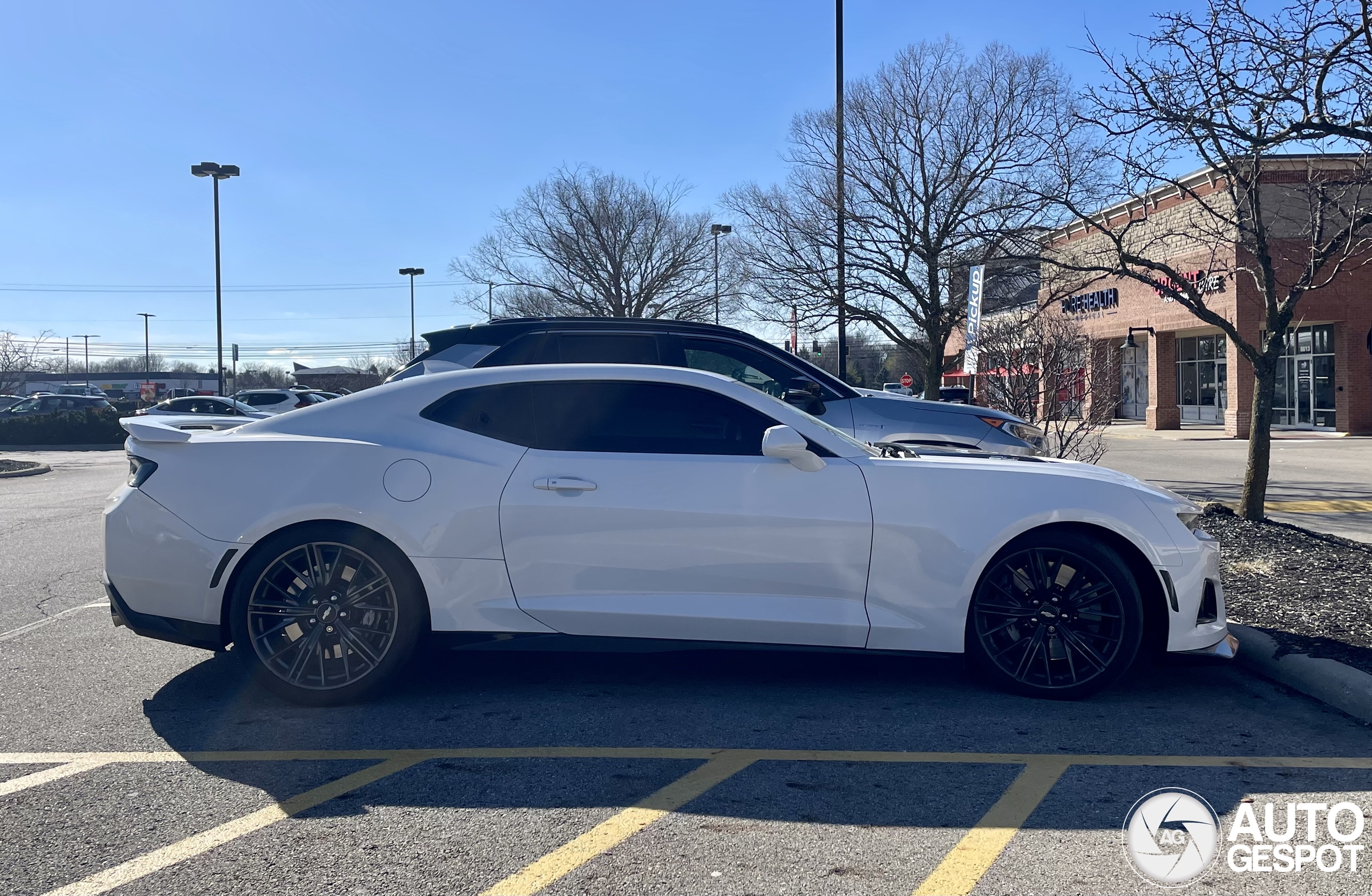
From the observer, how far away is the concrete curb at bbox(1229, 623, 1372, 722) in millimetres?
4637

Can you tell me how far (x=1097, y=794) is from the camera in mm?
3719

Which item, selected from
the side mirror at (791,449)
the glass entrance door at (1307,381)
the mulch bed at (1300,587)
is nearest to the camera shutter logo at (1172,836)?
the side mirror at (791,449)

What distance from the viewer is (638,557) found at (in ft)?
15.3

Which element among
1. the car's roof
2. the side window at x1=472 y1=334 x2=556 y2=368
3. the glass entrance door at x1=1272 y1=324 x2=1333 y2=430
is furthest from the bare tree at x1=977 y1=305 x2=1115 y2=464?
the glass entrance door at x1=1272 y1=324 x2=1333 y2=430

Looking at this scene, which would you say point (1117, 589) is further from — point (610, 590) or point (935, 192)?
point (935, 192)

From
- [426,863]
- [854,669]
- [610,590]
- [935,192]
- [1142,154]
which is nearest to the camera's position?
[426,863]

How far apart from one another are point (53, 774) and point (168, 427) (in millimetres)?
1667

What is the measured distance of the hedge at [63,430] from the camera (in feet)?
109

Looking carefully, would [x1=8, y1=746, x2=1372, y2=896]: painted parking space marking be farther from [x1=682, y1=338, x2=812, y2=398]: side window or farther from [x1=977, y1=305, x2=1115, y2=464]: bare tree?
[x1=977, y1=305, x2=1115, y2=464]: bare tree

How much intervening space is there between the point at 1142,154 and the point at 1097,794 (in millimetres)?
6095

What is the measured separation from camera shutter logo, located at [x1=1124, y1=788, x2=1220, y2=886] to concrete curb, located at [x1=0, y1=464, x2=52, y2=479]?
2160 cm

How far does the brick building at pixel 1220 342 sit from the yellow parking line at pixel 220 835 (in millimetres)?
22492

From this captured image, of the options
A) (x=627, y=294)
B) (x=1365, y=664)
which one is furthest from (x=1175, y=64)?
(x=627, y=294)

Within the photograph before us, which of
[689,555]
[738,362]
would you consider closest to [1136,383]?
[738,362]
